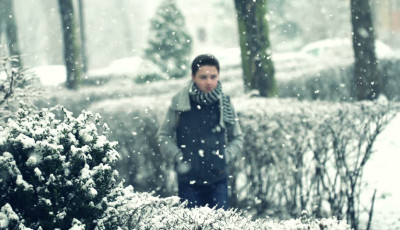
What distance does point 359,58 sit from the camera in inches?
428

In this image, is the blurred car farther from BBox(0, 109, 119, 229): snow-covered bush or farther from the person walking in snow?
BBox(0, 109, 119, 229): snow-covered bush

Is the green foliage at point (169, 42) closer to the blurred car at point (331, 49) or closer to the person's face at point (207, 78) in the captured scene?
the blurred car at point (331, 49)

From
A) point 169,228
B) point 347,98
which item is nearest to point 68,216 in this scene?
point 169,228

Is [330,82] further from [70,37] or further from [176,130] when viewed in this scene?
[176,130]

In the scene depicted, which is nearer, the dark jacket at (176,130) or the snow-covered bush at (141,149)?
the dark jacket at (176,130)

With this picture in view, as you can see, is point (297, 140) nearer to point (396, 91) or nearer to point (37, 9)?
point (396, 91)

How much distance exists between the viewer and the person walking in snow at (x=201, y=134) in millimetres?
4465

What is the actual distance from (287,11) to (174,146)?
33868mm

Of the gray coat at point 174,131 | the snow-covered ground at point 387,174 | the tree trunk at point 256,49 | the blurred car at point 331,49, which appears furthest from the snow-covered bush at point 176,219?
the blurred car at point 331,49

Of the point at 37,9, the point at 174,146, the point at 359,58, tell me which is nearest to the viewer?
the point at 174,146

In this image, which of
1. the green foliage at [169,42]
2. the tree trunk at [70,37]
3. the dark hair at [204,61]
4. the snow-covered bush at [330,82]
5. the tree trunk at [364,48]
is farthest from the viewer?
the green foliage at [169,42]

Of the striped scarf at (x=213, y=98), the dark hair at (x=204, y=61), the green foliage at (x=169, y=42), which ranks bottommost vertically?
the striped scarf at (x=213, y=98)

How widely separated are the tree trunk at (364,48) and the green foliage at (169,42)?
11336mm

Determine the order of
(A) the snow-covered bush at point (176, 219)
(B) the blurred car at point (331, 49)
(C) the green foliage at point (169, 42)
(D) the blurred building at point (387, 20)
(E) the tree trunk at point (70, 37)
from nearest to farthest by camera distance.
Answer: (A) the snow-covered bush at point (176, 219) < (E) the tree trunk at point (70, 37) < (B) the blurred car at point (331, 49) < (C) the green foliage at point (169, 42) < (D) the blurred building at point (387, 20)
